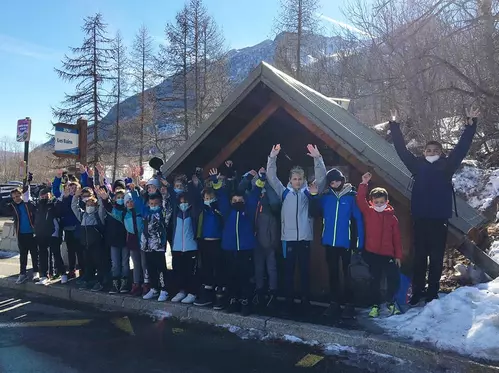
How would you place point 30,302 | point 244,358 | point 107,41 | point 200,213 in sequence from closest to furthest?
point 244,358, point 200,213, point 30,302, point 107,41

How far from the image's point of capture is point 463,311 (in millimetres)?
4746

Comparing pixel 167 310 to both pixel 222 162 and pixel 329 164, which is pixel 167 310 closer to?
pixel 222 162

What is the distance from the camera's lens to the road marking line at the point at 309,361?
14.5ft

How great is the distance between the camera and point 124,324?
5930 mm

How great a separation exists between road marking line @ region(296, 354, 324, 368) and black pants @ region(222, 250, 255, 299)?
4.67 ft

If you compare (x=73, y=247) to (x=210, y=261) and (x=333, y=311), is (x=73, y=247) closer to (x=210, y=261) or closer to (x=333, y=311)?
(x=210, y=261)

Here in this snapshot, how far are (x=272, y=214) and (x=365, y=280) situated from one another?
5.03 feet

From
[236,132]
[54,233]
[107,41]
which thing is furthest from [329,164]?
[107,41]

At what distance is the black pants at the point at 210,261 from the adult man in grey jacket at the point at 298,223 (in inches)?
41.2

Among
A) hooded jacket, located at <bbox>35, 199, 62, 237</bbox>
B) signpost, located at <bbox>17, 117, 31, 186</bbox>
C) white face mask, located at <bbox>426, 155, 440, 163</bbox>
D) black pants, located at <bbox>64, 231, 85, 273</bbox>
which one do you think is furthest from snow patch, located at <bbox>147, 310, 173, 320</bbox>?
signpost, located at <bbox>17, 117, 31, 186</bbox>

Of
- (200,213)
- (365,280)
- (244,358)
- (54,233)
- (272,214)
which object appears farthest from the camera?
(54,233)

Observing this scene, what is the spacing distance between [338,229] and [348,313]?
3.57ft

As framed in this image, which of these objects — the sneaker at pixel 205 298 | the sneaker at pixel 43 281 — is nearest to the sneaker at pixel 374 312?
the sneaker at pixel 205 298

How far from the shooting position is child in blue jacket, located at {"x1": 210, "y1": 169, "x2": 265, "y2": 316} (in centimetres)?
580
